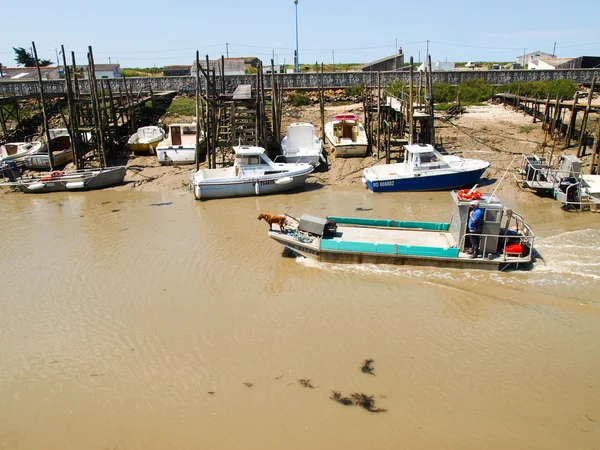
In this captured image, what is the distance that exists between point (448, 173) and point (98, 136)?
50.9 ft

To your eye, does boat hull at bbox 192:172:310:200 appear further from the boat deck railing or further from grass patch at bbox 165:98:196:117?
grass patch at bbox 165:98:196:117

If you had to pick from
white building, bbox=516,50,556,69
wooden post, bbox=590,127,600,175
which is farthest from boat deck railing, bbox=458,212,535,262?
white building, bbox=516,50,556,69

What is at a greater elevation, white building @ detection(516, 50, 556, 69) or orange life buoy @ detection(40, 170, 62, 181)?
white building @ detection(516, 50, 556, 69)

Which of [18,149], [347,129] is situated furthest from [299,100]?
[18,149]

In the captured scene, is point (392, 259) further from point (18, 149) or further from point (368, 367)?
point (18, 149)

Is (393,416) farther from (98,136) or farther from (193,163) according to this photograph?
(98,136)

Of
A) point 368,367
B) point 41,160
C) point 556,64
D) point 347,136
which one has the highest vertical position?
point 556,64

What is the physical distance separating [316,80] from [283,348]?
27632 millimetres

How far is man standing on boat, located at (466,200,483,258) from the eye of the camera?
1058 centimetres

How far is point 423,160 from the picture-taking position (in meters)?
17.8

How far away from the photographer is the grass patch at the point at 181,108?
29344 millimetres

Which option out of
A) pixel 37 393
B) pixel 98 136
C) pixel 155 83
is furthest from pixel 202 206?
pixel 155 83

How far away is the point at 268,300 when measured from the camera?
10125mm

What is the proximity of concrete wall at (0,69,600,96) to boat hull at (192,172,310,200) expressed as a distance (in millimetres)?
16599
